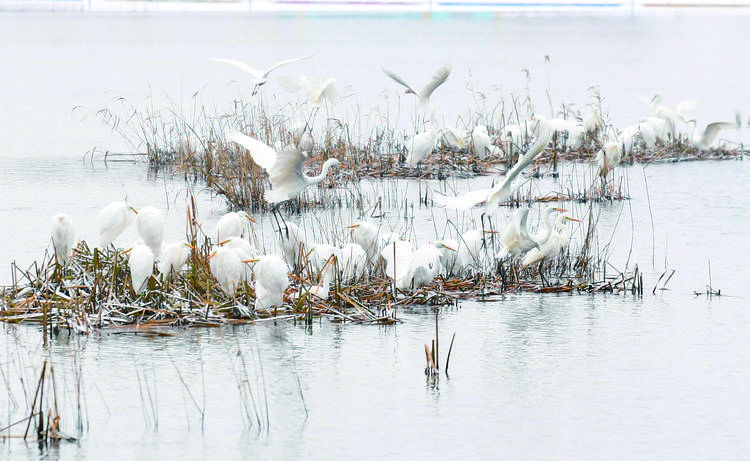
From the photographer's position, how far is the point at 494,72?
3031 cm

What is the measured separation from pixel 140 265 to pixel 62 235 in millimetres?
595

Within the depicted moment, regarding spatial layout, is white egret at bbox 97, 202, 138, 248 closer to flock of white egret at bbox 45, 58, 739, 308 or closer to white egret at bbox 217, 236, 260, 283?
flock of white egret at bbox 45, 58, 739, 308

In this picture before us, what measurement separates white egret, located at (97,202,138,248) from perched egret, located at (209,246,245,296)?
61 centimetres

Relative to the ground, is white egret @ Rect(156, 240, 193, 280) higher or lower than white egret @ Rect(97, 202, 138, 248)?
lower

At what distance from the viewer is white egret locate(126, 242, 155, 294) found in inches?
212

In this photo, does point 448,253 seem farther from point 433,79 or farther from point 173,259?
point 433,79

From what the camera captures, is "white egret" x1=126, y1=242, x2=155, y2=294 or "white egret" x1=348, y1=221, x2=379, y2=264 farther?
"white egret" x1=348, y1=221, x2=379, y2=264

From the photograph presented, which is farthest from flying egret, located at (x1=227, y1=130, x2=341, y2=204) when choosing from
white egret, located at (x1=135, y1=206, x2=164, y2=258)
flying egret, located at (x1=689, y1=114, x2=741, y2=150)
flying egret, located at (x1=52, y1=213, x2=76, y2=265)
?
flying egret, located at (x1=689, y1=114, x2=741, y2=150)

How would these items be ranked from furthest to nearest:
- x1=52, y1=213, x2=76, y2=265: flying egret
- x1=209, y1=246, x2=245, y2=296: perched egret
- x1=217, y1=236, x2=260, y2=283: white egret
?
x1=52, y1=213, x2=76, y2=265: flying egret
x1=217, y1=236, x2=260, y2=283: white egret
x1=209, y1=246, x2=245, y2=296: perched egret

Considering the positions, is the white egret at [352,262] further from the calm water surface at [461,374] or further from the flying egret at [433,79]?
the flying egret at [433,79]

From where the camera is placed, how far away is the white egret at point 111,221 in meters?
5.86

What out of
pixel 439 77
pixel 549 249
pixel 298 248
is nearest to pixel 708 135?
pixel 439 77

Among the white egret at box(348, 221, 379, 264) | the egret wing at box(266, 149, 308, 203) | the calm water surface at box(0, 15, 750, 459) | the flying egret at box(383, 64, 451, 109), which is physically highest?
the flying egret at box(383, 64, 451, 109)

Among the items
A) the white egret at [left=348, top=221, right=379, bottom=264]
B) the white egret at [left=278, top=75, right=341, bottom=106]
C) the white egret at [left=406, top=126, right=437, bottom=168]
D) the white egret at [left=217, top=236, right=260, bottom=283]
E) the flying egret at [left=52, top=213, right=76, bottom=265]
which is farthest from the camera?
the white egret at [left=278, top=75, right=341, bottom=106]
